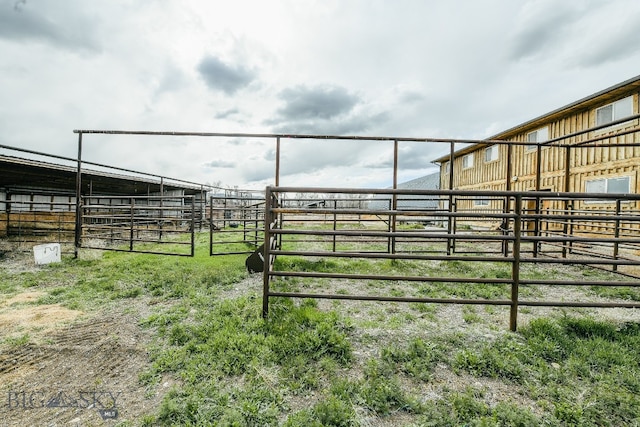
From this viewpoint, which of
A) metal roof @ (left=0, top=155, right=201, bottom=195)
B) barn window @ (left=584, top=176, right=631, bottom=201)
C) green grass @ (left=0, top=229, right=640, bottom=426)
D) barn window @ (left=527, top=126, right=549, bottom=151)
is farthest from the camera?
barn window @ (left=527, top=126, right=549, bottom=151)

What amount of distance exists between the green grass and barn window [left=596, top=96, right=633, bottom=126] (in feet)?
32.8

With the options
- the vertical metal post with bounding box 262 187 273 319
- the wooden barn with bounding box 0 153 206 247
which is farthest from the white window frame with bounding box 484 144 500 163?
the vertical metal post with bounding box 262 187 273 319

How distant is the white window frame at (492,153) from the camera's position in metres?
14.8

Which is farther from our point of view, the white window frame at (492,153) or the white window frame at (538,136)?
the white window frame at (492,153)

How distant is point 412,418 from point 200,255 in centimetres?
579

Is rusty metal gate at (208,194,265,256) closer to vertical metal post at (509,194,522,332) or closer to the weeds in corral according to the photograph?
vertical metal post at (509,194,522,332)

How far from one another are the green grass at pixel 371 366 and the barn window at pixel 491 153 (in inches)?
570

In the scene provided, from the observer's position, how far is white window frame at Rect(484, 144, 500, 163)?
14797mm

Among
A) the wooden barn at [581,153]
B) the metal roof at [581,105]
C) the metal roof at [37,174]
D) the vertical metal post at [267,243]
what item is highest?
the metal roof at [581,105]

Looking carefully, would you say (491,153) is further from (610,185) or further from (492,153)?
(610,185)

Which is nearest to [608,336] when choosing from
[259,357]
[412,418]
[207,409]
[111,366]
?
[412,418]

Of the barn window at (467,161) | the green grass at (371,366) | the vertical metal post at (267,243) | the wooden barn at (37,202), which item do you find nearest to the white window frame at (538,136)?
the barn window at (467,161)

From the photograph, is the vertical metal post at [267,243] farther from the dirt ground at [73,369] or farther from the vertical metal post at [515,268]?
the vertical metal post at [515,268]

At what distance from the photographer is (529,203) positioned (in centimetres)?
1305
